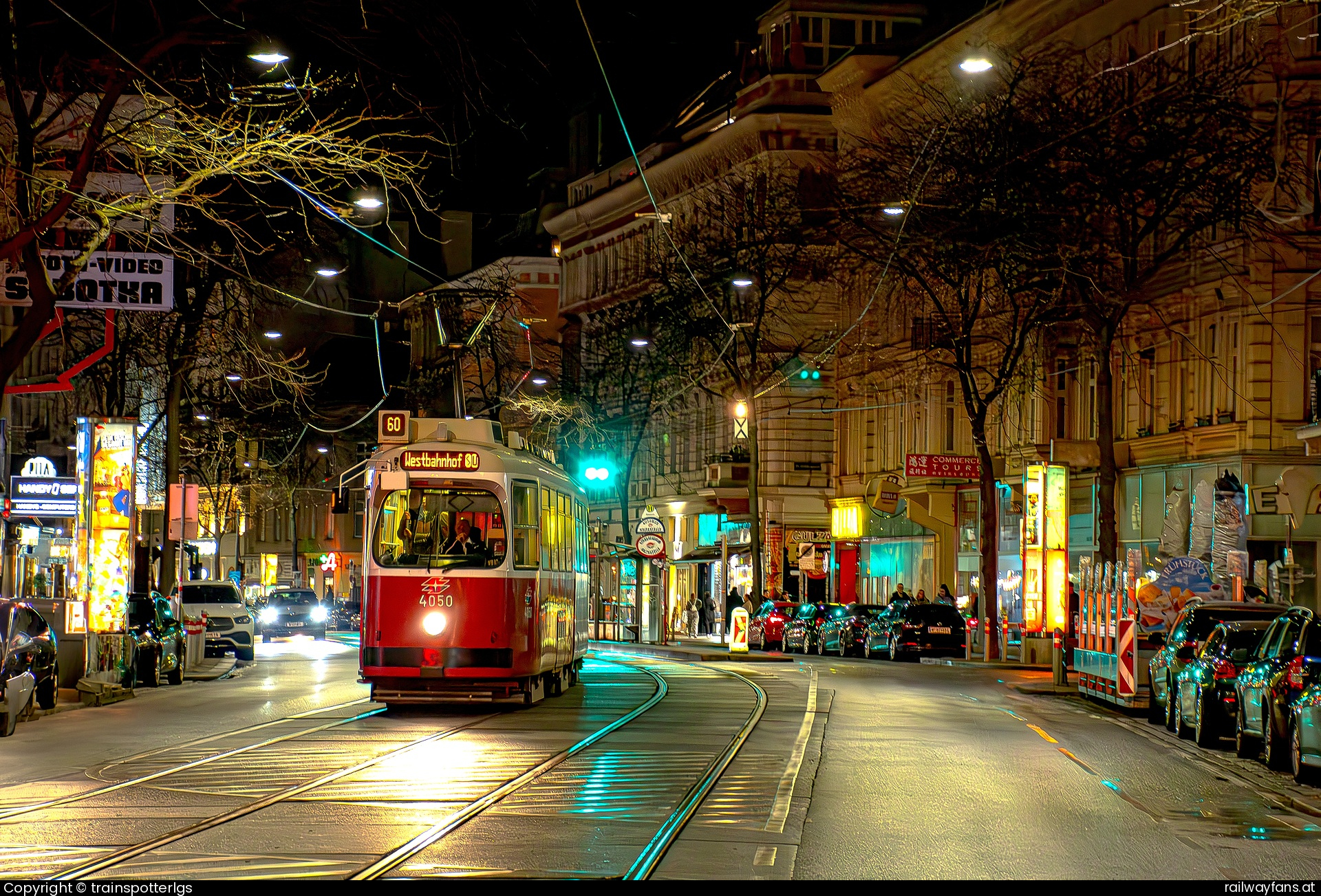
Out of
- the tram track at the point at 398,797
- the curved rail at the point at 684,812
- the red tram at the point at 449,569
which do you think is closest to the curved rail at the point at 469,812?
the tram track at the point at 398,797

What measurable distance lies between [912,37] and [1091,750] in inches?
1648

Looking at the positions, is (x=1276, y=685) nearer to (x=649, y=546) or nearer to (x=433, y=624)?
(x=433, y=624)

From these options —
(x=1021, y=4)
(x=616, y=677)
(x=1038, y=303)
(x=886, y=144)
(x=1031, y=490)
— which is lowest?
(x=616, y=677)

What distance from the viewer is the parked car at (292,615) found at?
2734 inches

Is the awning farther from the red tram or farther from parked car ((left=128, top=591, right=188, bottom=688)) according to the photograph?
the red tram

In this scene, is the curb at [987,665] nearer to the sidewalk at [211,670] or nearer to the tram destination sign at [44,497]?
the sidewalk at [211,670]

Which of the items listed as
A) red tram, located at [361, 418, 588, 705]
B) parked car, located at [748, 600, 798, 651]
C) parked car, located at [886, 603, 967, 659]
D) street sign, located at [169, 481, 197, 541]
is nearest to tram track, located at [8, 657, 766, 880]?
red tram, located at [361, 418, 588, 705]

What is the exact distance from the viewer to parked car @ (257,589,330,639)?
6944 cm

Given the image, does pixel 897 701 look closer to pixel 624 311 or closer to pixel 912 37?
pixel 912 37

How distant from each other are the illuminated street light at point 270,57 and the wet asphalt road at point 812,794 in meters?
7.14

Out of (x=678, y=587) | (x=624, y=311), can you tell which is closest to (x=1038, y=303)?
(x=624, y=311)

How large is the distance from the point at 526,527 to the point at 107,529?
7.88 meters

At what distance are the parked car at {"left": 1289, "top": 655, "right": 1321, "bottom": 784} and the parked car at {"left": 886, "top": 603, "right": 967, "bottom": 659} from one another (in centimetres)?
2762

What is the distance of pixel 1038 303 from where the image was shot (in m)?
38.5
